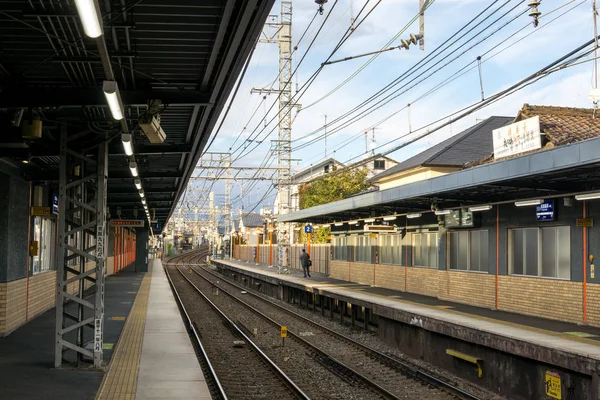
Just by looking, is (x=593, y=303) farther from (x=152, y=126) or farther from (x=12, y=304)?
(x=12, y=304)

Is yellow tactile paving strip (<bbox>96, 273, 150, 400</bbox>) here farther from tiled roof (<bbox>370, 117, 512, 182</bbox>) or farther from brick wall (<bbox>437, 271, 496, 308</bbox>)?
tiled roof (<bbox>370, 117, 512, 182</bbox>)

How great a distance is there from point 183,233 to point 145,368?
124 metres

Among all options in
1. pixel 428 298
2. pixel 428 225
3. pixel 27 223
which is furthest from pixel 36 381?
pixel 428 225

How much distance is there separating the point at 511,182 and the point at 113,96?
8647 mm

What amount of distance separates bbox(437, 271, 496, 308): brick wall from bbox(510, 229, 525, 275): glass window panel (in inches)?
33.9

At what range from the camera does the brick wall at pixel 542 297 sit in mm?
12760

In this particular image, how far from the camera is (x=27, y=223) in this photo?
14359 mm

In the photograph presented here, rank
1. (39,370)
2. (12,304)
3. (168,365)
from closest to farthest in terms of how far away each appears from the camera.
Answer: (39,370) < (168,365) < (12,304)

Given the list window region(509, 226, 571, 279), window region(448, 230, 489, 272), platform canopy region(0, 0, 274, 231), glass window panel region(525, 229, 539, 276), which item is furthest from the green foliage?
platform canopy region(0, 0, 274, 231)

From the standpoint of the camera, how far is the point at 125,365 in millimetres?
10750

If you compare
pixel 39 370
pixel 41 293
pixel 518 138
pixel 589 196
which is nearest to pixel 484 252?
pixel 518 138

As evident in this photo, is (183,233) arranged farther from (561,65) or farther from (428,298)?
(561,65)

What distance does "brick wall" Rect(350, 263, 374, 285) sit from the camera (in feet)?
83.4

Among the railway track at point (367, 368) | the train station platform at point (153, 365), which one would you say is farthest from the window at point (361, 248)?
the train station platform at point (153, 365)
